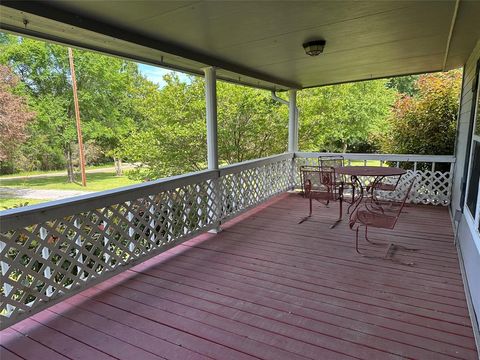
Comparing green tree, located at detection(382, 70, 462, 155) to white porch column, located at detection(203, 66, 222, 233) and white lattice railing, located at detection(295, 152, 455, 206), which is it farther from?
white porch column, located at detection(203, 66, 222, 233)

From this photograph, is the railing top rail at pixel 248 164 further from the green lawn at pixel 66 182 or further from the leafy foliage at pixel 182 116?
the green lawn at pixel 66 182

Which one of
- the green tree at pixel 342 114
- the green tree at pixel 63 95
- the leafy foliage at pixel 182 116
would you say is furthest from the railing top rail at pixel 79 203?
the green tree at pixel 63 95

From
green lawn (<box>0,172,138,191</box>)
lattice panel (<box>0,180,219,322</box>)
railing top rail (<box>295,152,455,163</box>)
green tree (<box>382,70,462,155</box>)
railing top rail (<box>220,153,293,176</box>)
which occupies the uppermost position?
green tree (<box>382,70,462,155</box>)

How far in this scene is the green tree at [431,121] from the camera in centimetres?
582

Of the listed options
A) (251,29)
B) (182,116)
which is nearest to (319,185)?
(251,29)

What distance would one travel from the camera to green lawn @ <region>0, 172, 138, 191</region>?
43.0 feet

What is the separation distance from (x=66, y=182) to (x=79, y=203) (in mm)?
14122

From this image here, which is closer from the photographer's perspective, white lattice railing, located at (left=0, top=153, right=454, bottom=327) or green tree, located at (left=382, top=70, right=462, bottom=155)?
white lattice railing, located at (left=0, top=153, right=454, bottom=327)

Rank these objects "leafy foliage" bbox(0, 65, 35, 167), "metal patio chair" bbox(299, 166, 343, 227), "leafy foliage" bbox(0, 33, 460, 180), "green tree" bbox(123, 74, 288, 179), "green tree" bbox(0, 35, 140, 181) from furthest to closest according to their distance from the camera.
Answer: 1. "green tree" bbox(0, 35, 140, 181)
2. "leafy foliage" bbox(0, 65, 35, 167)
3. "green tree" bbox(123, 74, 288, 179)
4. "leafy foliage" bbox(0, 33, 460, 180)
5. "metal patio chair" bbox(299, 166, 343, 227)

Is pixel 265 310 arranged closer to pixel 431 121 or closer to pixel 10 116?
pixel 431 121

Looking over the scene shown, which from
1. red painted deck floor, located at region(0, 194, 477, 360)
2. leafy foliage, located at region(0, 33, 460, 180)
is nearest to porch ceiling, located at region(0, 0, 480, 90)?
red painted deck floor, located at region(0, 194, 477, 360)

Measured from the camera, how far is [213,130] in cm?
387

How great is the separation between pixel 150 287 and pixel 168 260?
57 centimetres

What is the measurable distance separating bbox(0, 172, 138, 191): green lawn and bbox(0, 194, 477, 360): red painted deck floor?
10.2m
